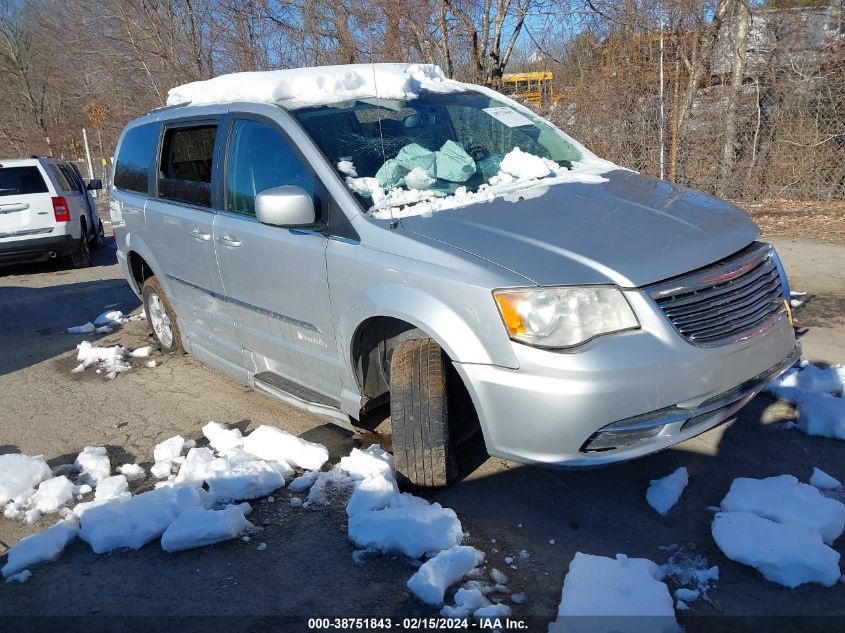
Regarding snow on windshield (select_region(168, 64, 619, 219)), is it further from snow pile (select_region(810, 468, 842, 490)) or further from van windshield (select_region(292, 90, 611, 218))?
snow pile (select_region(810, 468, 842, 490))

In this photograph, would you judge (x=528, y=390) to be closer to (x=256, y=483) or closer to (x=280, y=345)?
(x=256, y=483)

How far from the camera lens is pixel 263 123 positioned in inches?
159

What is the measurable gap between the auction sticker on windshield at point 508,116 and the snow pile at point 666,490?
237cm

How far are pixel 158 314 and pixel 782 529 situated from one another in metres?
4.96

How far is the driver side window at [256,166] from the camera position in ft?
12.5

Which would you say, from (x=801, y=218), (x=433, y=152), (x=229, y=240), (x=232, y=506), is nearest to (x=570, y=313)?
(x=433, y=152)

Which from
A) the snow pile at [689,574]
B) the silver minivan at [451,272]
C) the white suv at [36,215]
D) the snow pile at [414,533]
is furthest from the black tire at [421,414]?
the white suv at [36,215]

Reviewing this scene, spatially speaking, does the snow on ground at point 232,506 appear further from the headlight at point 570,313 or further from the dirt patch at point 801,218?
the dirt patch at point 801,218

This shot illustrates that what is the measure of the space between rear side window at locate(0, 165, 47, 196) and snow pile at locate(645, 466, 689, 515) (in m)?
10.4

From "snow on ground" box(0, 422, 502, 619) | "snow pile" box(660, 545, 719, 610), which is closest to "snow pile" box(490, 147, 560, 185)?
"snow on ground" box(0, 422, 502, 619)

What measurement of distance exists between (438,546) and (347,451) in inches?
Result: 46.4

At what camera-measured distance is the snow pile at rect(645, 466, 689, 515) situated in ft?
10.5

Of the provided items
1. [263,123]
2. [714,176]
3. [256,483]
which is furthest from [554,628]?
[714,176]

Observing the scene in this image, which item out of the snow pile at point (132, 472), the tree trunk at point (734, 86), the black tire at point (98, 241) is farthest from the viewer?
the black tire at point (98, 241)
